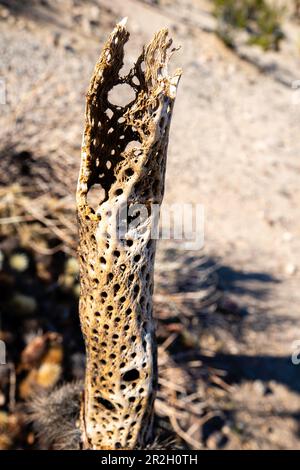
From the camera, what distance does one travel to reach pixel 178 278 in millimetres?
4391

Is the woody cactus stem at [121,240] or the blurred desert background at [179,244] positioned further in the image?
the blurred desert background at [179,244]

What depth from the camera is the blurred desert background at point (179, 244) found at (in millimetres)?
3543

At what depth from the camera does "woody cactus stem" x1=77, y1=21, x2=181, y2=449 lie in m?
1.33

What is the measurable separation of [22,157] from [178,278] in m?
1.51

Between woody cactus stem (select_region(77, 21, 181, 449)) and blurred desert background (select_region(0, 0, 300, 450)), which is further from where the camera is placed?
blurred desert background (select_region(0, 0, 300, 450))

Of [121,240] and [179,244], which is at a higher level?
[121,240]

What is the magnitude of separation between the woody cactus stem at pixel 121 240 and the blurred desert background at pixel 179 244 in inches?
8.6

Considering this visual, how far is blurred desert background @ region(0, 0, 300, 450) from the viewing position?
3.54 m

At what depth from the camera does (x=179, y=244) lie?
15.7ft

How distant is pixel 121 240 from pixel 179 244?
3321 mm

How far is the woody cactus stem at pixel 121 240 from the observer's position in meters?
1.33

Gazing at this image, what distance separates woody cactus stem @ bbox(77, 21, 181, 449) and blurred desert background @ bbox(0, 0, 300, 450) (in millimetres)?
218

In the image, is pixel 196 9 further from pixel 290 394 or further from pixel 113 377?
pixel 113 377
